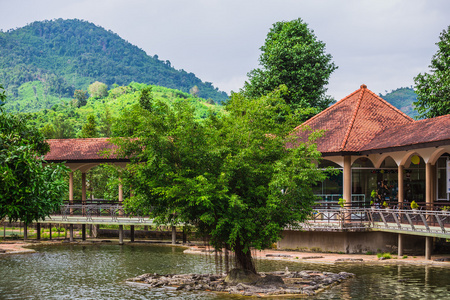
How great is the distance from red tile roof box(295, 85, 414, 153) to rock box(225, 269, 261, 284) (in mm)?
10784

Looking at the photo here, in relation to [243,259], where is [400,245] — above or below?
below

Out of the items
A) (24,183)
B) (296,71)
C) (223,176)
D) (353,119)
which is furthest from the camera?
(296,71)

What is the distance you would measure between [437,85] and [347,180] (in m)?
11.1

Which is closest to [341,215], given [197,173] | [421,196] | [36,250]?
[421,196]

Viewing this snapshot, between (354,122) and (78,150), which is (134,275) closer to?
(354,122)

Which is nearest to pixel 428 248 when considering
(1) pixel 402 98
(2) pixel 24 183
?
(2) pixel 24 183

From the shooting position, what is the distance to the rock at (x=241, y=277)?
67.5 feet

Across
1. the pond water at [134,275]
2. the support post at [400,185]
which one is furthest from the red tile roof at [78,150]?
the support post at [400,185]

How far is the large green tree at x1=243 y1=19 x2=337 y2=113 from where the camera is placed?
44688mm

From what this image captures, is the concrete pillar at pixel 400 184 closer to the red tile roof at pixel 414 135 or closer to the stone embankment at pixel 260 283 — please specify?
the red tile roof at pixel 414 135

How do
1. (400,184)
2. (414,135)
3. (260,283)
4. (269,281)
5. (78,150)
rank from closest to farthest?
(260,283)
(269,281)
(414,135)
(400,184)
(78,150)

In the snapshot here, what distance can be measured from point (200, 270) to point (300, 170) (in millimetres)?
6946

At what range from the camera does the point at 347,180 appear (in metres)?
30.5

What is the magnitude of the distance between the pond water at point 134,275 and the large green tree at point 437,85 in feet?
49.3
